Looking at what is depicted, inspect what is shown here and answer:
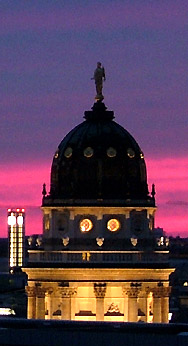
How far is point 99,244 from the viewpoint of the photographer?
102250 mm

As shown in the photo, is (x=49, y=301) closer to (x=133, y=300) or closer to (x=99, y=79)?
(x=133, y=300)

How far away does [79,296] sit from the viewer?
103 m

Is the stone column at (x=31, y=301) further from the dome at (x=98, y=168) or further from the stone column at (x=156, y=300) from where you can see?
the stone column at (x=156, y=300)

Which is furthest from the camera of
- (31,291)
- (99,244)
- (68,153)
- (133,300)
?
(68,153)

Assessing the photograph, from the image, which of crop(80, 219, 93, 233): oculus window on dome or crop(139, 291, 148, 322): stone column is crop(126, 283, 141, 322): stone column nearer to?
crop(139, 291, 148, 322): stone column

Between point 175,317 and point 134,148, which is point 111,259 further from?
point 175,317

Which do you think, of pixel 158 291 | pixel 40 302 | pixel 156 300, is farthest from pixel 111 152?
pixel 40 302

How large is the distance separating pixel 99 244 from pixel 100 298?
7.12ft

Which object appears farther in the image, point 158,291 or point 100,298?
point 158,291

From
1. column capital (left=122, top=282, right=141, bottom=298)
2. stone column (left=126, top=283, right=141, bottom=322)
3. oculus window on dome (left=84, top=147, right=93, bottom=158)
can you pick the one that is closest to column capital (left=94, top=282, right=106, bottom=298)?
column capital (left=122, top=282, right=141, bottom=298)

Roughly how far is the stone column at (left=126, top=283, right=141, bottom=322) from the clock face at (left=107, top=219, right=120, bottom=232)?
2.31 meters

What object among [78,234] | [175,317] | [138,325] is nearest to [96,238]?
[78,234]

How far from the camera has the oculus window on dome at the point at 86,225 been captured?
10244 cm

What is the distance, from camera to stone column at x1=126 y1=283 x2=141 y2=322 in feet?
336
